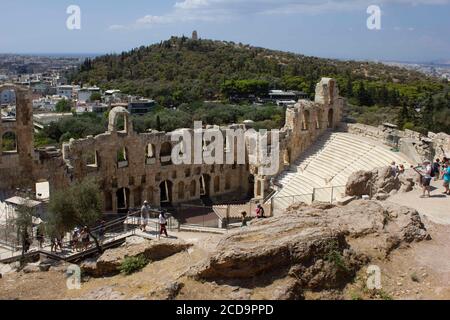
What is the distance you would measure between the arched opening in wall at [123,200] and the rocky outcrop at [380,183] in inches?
645

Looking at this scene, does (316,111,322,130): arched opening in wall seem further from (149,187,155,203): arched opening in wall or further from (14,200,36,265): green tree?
(14,200,36,265): green tree

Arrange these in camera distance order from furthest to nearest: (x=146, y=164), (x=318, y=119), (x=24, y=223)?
1. (x=318, y=119)
2. (x=146, y=164)
3. (x=24, y=223)

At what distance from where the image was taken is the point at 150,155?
3550 centimetres

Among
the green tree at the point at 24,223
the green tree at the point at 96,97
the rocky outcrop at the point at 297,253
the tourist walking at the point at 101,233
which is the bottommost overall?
the tourist walking at the point at 101,233

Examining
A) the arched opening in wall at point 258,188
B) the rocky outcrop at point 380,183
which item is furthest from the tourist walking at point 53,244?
the arched opening in wall at point 258,188

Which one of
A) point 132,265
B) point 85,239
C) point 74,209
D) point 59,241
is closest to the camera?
point 132,265

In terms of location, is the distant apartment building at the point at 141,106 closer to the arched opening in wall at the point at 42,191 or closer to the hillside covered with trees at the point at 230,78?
the hillside covered with trees at the point at 230,78

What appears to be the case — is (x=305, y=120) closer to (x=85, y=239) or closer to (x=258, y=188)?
(x=258, y=188)

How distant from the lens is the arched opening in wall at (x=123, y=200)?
3462 centimetres

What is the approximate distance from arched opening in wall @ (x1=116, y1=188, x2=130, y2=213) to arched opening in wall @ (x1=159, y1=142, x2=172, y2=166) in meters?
3.29

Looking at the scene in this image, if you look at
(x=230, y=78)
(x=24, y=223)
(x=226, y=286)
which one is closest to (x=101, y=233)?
(x=24, y=223)

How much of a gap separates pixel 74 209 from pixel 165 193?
56.7 ft

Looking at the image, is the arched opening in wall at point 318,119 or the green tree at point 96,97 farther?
the green tree at point 96,97
